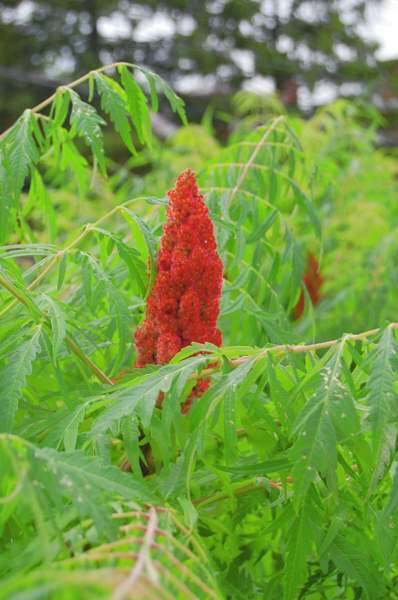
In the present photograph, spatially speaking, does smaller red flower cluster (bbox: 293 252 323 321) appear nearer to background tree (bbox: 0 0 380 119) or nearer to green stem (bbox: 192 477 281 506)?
green stem (bbox: 192 477 281 506)

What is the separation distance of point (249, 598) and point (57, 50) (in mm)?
20514

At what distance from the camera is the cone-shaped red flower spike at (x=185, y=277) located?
2006 mm

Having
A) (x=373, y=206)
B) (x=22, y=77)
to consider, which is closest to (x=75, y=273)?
(x=373, y=206)

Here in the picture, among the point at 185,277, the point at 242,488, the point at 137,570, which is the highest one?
the point at 185,277

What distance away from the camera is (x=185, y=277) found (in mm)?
2018

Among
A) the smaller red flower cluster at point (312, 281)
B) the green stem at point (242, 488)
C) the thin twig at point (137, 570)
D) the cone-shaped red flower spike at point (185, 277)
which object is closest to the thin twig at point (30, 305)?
the cone-shaped red flower spike at point (185, 277)

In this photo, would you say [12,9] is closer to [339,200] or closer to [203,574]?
[339,200]

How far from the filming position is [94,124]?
2268 millimetres

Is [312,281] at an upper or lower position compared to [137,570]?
lower

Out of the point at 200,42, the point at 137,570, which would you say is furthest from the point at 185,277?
the point at 200,42

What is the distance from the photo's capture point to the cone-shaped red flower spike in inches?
79.0

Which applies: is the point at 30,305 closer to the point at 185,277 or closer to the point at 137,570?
the point at 185,277

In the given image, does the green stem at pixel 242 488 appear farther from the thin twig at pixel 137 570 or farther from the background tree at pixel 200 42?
the background tree at pixel 200 42

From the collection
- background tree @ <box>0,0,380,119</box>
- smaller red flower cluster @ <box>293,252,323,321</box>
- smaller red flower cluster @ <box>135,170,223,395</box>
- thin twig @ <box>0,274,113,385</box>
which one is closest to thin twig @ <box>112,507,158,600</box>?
thin twig @ <box>0,274,113,385</box>
